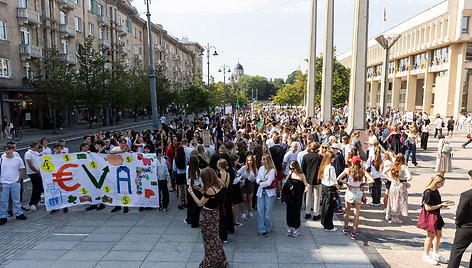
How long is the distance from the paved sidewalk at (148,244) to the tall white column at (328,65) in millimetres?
15918

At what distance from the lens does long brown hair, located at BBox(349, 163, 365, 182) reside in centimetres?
703

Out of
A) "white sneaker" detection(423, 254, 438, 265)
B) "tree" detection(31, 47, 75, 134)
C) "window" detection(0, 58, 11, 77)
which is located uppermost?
"window" detection(0, 58, 11, 77)

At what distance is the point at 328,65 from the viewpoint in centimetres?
2289

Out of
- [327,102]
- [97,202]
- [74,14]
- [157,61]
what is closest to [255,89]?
[157,61]

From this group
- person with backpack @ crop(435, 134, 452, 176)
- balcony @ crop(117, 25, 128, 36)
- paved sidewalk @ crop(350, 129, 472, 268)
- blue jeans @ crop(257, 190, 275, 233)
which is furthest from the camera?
balcony @ crop(117, 25, 128, 36)

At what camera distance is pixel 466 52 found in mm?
39656

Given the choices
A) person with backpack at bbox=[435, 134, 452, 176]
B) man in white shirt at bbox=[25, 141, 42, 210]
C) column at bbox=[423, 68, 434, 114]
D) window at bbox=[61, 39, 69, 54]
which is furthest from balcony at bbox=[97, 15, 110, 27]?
column at bbox=[423, 68, 434, 114]

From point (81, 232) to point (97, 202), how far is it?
1441 millimetres

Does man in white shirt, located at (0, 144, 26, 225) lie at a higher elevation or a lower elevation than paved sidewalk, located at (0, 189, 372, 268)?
higher

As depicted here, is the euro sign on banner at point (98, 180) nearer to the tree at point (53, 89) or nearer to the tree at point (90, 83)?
the tree at point (53, 89)

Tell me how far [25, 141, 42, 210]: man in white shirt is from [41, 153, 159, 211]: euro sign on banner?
1.35ft

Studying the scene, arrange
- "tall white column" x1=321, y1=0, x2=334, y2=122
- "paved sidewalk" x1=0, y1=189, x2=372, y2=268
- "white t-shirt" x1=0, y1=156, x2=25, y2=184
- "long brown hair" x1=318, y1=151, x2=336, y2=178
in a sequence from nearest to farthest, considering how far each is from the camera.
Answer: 1. "paved sidewalk" x1=0, y1=189, x2=372, y2=268
2. "long brown hair" x1=318, y1=151, x2=336, y2=178
3. "white t-shirt" x1=0, y1=156, x2=25, y2=184
4. "tall white column" x1=321, y1=0, x2=334, y2=122

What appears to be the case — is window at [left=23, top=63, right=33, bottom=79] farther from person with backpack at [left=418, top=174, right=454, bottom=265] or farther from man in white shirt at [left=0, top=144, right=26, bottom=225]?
person with backpack at [left=418, top=174, right=454, bottom=265]

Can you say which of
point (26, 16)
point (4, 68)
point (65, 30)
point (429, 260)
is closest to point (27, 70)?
point (4, 68)
